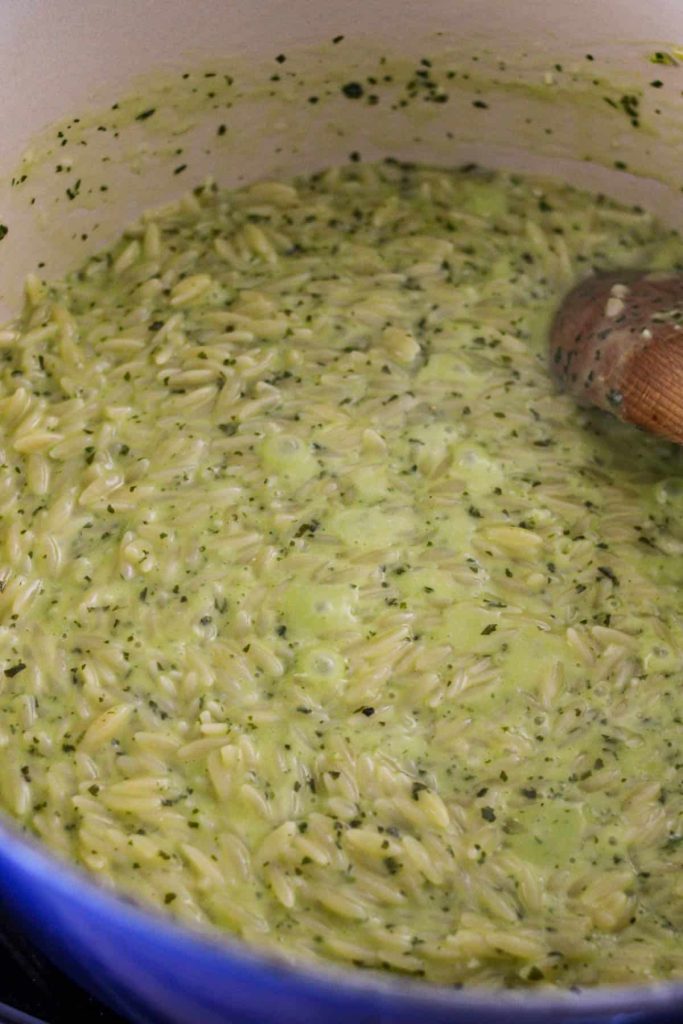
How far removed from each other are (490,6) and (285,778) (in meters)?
1.26

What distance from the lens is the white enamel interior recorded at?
1.95 metres

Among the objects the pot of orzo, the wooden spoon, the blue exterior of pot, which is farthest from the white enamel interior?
the blue exterior of pot

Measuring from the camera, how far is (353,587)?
5.80 feet

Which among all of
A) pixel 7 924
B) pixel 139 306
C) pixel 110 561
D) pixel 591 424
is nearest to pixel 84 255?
pixel 139 306

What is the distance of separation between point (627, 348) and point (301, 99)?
0.71 m

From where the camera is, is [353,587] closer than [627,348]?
Yes

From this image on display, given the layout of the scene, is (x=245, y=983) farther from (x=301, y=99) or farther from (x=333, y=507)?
(x=301, y=99)

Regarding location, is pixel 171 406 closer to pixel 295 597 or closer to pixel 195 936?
pixel 295 597

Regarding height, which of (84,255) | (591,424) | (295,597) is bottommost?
(591,424)

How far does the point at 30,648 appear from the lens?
1.69 m

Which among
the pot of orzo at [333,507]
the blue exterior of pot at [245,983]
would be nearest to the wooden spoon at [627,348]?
the pot of orzo at [333,507]

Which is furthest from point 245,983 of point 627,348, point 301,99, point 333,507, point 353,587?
point 301,99

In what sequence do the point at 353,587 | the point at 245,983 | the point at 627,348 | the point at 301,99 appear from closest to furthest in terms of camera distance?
the point at 245,983
the point at 353,587
the point at 627,348
the point at 301,99

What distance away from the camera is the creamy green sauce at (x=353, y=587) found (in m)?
1.51
